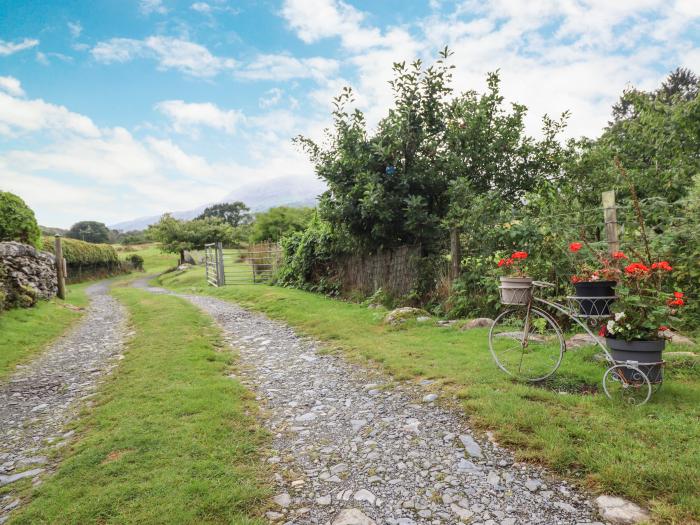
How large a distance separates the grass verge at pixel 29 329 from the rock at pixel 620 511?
914 cm

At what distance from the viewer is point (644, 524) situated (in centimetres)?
274

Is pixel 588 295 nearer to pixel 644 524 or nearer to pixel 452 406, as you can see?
pixel 452 406

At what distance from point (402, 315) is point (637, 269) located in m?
5.84

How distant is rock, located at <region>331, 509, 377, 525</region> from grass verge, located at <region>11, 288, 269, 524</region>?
1.97 ft

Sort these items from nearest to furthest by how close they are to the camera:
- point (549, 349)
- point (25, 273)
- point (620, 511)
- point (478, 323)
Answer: point (620, 511), point (549, 349), point (478, 323), point (25, 273)

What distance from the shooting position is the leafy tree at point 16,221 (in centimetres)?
1501

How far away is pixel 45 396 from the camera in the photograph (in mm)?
6375

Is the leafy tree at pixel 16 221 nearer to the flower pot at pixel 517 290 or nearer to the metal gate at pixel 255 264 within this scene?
the metal gate at pixel 255 264

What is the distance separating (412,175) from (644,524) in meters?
10.0

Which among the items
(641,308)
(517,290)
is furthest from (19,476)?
(641,308)

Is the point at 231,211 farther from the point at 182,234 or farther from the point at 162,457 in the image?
the point at 162,457

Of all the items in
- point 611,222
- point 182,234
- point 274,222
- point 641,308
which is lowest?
point 641,308

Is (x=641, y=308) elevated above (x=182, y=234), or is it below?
below

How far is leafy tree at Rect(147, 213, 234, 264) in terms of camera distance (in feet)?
143
